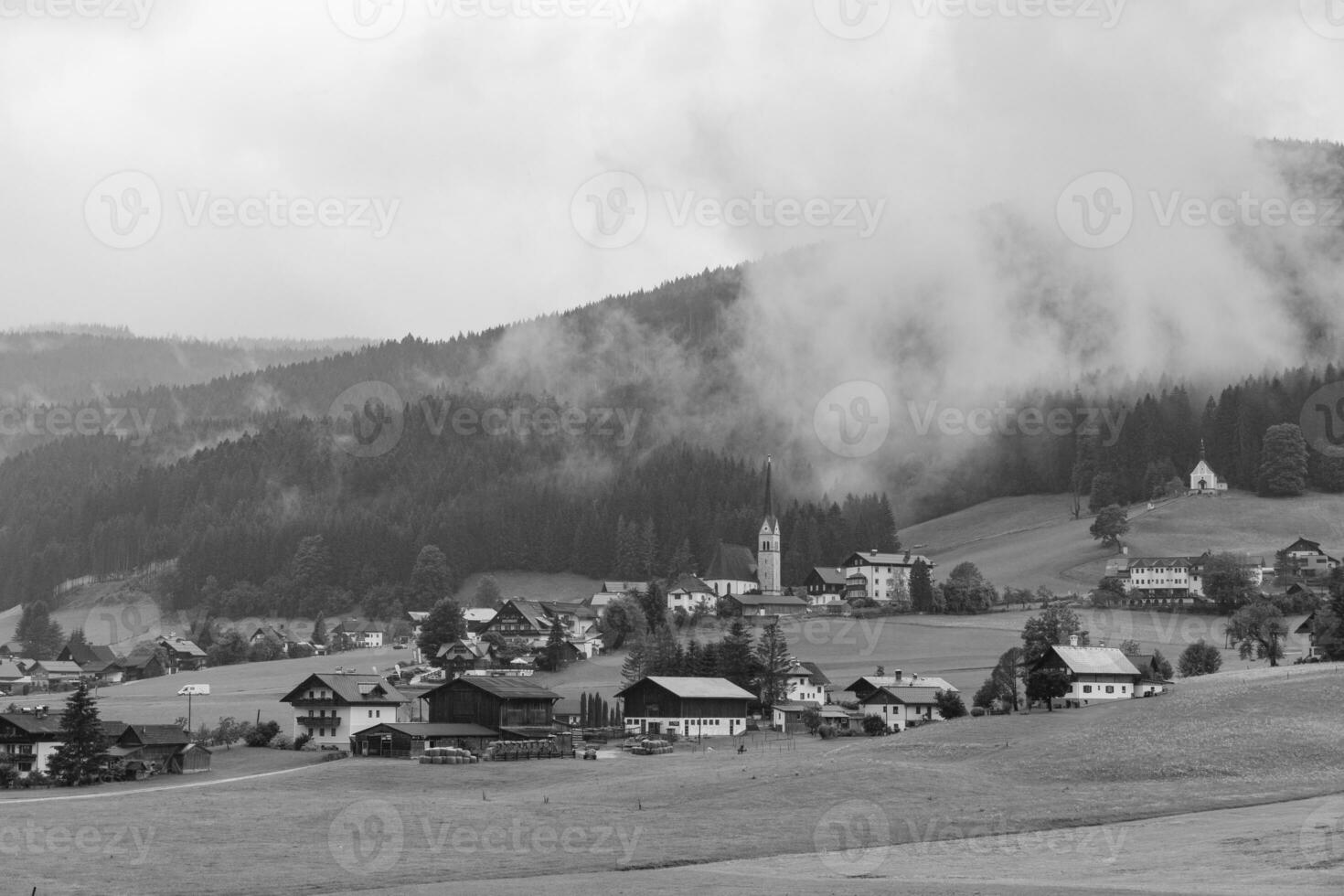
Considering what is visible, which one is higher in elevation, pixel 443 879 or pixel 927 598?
pixel 927 598

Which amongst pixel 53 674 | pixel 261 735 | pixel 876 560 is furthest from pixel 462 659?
pixel 876 560

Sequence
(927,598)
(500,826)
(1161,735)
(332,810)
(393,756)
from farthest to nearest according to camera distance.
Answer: (927,598) < (393,756) < (1161,735) < (332,810) < (500,826)

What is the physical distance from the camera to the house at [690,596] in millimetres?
173750

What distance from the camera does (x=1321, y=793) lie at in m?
65.6

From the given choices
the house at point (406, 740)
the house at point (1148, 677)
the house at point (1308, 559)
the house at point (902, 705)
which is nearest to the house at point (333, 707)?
the house at point (406, 740)

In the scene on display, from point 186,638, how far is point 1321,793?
158142 mm

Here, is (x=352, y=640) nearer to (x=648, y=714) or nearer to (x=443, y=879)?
(x=648, y=714)

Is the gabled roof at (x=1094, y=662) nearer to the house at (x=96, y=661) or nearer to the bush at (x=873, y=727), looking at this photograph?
the bush at (x=873, y=727)

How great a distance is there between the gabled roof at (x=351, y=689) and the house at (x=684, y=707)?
15320 mm

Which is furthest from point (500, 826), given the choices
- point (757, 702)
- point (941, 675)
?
point (941, 675)

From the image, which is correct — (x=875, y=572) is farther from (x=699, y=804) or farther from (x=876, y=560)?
(x=699, y=804)

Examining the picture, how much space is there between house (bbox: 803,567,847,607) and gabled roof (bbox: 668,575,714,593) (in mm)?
11342

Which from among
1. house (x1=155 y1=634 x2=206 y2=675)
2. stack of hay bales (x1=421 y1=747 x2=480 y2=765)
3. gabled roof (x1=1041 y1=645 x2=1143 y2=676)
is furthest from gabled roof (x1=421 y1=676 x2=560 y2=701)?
house (x1=155 y1=634 x2=206 y2=675)

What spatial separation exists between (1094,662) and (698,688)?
25651 mm
